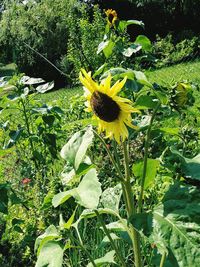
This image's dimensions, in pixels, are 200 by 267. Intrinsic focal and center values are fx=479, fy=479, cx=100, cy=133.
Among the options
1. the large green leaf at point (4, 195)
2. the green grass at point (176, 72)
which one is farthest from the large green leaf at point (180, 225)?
the green grass at point (176, 72)

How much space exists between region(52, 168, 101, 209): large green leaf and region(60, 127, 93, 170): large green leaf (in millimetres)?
60

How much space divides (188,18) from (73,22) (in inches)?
235

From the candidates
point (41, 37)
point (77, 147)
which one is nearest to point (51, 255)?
point (77, 147)

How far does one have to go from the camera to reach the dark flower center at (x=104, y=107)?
52.2 inches

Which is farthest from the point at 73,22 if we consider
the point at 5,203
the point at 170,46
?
the point at 5,203

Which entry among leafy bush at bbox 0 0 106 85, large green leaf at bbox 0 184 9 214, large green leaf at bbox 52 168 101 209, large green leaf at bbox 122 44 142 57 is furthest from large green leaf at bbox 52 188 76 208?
leafy bush at bbox 0 0 106 85

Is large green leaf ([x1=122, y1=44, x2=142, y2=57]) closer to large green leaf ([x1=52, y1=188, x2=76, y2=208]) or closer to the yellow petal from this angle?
the yellow petal

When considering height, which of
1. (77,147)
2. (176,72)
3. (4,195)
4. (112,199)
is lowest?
(176,72)

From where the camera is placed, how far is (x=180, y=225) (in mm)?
1205

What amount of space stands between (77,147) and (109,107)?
0.48ft

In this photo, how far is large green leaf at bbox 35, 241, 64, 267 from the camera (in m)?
1.50

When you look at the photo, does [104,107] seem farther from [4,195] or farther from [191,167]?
[4,195]

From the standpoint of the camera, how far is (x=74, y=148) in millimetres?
1318

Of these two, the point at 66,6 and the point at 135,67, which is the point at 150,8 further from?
the point at 135,67
